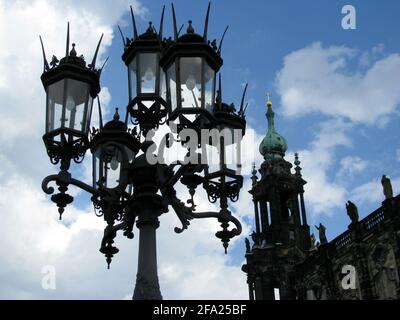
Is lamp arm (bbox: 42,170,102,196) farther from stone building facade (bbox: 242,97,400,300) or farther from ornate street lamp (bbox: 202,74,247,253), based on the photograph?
stone building facade (bbox: 242,97,400,300)

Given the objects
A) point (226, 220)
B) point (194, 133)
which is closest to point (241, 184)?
point (226, 220)

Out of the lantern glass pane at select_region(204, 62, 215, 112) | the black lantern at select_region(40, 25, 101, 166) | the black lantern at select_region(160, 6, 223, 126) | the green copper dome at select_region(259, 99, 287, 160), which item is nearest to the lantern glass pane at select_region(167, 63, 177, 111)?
the black lantern at select_region(160, 6, 223, 126)

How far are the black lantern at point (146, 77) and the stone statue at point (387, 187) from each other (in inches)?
1168

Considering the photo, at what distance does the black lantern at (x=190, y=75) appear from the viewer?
8.63m

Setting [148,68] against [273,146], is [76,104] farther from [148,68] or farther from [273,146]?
[273,146]

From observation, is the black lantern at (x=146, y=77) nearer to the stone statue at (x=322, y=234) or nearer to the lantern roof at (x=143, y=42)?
the lantern roof at (x=143, y=42)

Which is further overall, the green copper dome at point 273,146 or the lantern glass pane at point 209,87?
the green copper dome at point 273,146

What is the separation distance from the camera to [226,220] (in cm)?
933

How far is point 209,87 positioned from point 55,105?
229cm

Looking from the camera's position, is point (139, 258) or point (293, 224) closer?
point (139, 258)

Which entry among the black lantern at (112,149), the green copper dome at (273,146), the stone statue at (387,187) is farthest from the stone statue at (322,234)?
the black lantern at (112,149)

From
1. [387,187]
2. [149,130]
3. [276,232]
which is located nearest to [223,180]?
[149,130]

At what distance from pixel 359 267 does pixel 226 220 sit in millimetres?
31766
